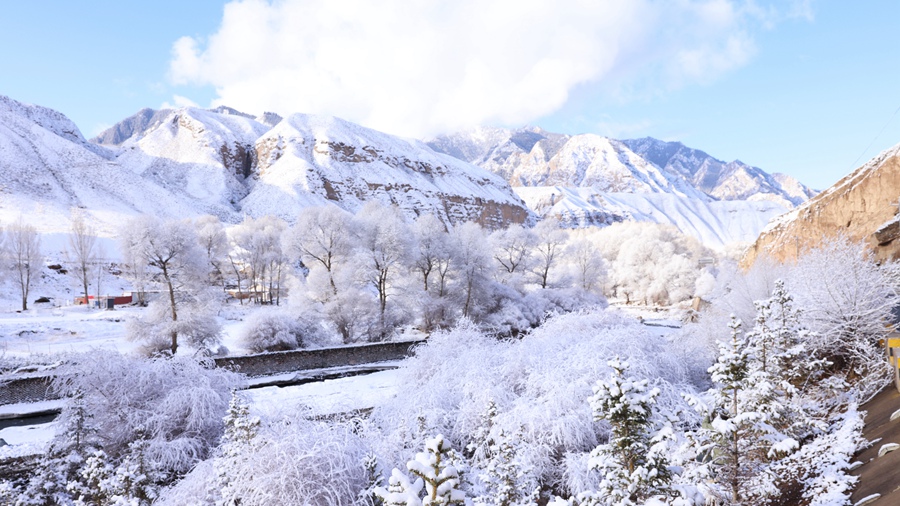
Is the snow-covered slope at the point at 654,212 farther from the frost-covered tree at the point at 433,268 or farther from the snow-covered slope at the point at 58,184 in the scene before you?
the frost-covered tree at the point at 433,268

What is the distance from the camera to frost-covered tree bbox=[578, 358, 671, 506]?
3.46 meters

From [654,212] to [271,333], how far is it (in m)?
180

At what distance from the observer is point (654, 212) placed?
178 meters

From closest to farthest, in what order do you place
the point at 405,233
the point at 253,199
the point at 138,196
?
the point at 405,233 → the point at 138,196 → the point at 253,199

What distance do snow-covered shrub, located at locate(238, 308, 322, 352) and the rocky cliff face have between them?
23.8 m

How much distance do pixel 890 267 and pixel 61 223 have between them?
267 ft

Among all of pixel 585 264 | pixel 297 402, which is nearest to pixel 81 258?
pixel 297 402

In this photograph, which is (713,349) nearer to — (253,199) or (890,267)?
(890,267)

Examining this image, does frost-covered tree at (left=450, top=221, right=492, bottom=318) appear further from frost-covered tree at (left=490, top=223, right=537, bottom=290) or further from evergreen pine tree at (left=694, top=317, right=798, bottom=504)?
evergreen pine tree at (left=694, top=317, right=798, bottom=504)

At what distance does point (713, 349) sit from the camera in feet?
46.0

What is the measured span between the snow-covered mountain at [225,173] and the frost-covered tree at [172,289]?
166 ft

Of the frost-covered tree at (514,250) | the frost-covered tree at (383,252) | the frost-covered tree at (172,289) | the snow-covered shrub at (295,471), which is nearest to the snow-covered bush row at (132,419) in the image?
the snow-covered shrub at (295,471)

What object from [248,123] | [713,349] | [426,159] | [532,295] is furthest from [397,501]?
[248,123]

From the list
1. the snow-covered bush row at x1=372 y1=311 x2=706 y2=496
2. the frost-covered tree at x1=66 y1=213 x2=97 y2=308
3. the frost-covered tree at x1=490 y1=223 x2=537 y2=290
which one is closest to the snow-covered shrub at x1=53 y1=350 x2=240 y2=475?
the snow-covered bush row at x1=372 y1=311 x2=706 y2=496
